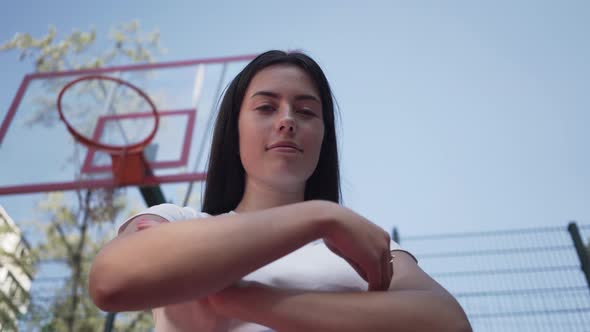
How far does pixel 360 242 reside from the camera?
806mm

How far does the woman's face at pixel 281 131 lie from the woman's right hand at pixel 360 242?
290 mm

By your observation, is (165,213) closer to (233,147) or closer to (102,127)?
(233,147)

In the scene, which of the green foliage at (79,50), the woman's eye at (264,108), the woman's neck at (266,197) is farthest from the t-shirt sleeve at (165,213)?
the green foliage at (79,50)

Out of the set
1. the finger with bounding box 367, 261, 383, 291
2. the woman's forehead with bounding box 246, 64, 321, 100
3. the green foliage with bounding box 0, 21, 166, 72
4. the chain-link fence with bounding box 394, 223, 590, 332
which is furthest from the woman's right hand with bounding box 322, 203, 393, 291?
the green foliage with bounding box 0, 21, 166, 72

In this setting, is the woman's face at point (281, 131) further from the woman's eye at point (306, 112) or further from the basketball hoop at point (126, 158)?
the basketball hoop at point (126, 158)

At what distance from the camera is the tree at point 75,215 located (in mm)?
5047

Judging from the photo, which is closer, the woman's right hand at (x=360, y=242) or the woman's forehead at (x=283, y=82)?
the woman's right hand at (x=360, y=242)

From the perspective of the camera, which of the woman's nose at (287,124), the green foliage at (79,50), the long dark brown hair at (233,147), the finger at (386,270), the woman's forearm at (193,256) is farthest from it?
the green foliage at (79,50)

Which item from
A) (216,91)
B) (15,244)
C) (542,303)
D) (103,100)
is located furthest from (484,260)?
(15,244)

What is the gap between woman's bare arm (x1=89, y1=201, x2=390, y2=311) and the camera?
0.73m

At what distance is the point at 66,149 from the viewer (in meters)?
5.29

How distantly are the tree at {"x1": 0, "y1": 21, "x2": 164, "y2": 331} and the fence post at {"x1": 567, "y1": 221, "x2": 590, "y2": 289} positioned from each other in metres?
3.73

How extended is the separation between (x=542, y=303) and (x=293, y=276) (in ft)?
12.1

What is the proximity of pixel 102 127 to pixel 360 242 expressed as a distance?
4.83m
